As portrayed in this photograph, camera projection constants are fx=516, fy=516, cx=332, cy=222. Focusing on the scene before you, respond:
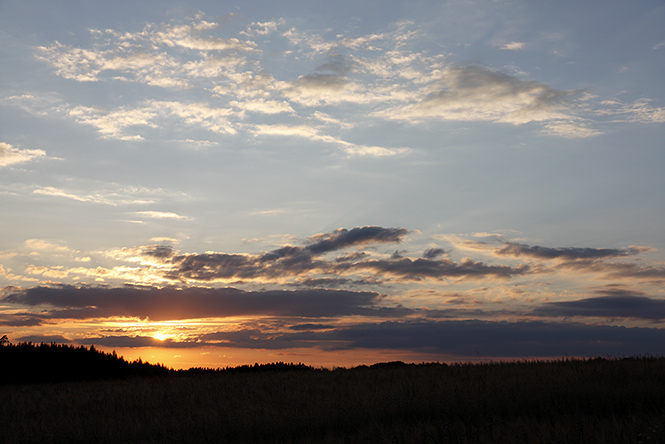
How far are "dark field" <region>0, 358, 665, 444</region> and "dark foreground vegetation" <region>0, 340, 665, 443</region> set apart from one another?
1.2 inches

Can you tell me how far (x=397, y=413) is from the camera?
12.8 m

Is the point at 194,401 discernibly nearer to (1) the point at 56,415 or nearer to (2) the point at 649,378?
(1) the point at 56,415

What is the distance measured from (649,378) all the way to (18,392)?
23.5 meters

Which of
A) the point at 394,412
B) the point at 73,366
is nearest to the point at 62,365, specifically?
the point at 73,366

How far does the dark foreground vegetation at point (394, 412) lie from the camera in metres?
9.92

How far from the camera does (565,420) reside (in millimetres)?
10422

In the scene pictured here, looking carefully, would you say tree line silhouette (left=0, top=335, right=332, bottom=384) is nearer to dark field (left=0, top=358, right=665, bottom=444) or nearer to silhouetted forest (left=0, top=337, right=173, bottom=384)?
silhouetted forest (left=0, top=337, right=173, bottom=384)

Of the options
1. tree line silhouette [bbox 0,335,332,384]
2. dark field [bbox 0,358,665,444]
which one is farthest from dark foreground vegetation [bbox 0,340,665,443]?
tree line silhouette [bbox 0,335,332,384]

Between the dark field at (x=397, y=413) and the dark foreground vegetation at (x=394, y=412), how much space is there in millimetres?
31

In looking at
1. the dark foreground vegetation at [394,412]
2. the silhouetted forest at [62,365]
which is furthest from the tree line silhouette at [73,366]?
the dark foreground vegetation at [394,412]

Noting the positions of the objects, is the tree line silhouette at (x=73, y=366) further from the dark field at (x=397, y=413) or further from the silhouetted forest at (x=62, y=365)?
the dark field at (x=397, y=413)

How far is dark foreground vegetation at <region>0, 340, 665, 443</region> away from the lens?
32.6 feet

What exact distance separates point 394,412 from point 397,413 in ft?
0.26

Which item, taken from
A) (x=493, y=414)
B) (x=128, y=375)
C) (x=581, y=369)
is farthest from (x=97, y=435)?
(x=128, y=375)
